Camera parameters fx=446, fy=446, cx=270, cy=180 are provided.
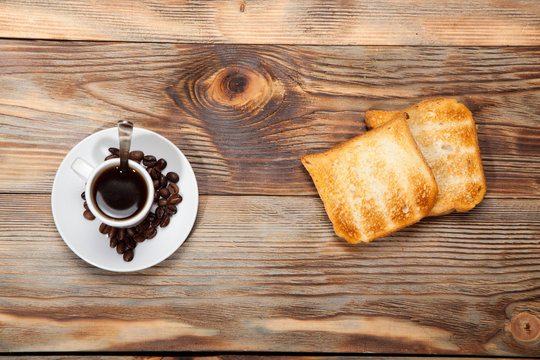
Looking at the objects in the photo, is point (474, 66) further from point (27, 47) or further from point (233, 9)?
point (27, 47)

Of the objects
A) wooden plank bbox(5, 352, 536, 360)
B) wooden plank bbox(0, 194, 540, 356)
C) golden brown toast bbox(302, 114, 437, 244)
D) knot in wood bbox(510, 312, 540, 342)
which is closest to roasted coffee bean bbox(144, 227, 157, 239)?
wooden plank bbox(0, 194, 540, 356)

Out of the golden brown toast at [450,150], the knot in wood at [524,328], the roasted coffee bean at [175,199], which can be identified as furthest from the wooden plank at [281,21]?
the knot in wood at [524,328]

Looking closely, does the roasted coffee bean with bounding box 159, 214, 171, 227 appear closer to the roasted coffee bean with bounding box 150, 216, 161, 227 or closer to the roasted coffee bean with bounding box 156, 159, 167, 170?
the roasted coffee bean with bounding box 150, 216, 161, 227

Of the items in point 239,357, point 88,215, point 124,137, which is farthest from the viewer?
point 239,357

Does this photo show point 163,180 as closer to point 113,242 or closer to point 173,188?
point 173,188

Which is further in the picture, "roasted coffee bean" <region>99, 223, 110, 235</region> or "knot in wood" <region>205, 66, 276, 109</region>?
"knot in wood" <region>205, 66, 276, 109</region>

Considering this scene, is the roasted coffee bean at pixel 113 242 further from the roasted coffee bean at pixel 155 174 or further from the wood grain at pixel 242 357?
the wood grain at pixel 242 357

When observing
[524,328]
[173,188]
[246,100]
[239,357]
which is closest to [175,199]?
[173,188]
